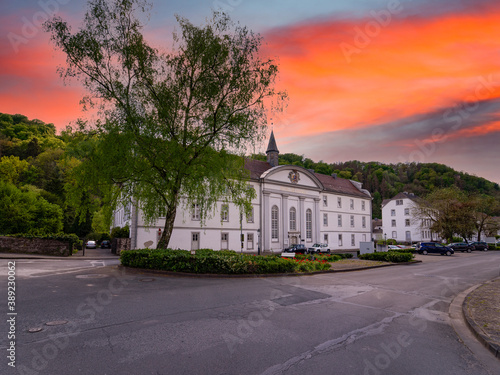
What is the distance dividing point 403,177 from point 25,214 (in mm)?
100082

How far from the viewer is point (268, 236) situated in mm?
41312

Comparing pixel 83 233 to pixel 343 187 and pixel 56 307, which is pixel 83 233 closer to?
pixel 343 187

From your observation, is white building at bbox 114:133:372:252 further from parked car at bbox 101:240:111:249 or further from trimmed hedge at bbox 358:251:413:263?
trimmed hedge at bbox 358:251:413:263

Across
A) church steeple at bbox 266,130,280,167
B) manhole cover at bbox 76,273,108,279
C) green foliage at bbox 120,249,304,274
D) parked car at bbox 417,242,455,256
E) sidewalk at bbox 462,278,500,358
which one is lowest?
parked car at bbox 417,242,455,256

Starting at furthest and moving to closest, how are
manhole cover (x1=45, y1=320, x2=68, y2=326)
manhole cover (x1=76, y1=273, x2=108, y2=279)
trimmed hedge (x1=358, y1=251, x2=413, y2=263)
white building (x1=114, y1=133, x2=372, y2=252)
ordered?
white building (x1=114, y1=133, x2=372, y2=252), trimmed hedge (x1=358, y1=251, x2=413, y2=263), manhole cover (x1=76, y1=273, x2=108, y2=279), manhole cover (x1=45, y1=320, x2=68, y2=326)

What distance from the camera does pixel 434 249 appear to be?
150 feet

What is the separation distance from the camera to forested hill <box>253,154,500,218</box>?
84.9 m

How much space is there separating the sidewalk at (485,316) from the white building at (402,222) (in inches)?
2732

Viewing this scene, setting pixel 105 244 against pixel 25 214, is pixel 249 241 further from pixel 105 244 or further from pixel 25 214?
pixel 25 214

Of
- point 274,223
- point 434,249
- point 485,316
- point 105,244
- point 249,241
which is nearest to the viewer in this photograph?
point 485,316

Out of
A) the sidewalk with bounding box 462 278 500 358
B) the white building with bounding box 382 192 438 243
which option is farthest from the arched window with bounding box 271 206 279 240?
the white building with bounding box 382 192 438 243

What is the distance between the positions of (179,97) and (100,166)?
Answer: 557 cm

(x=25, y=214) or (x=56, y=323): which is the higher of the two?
(x=25, y=214)

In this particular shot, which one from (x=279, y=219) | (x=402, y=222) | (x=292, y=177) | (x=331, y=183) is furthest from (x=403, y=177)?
(x=279, y=219)
